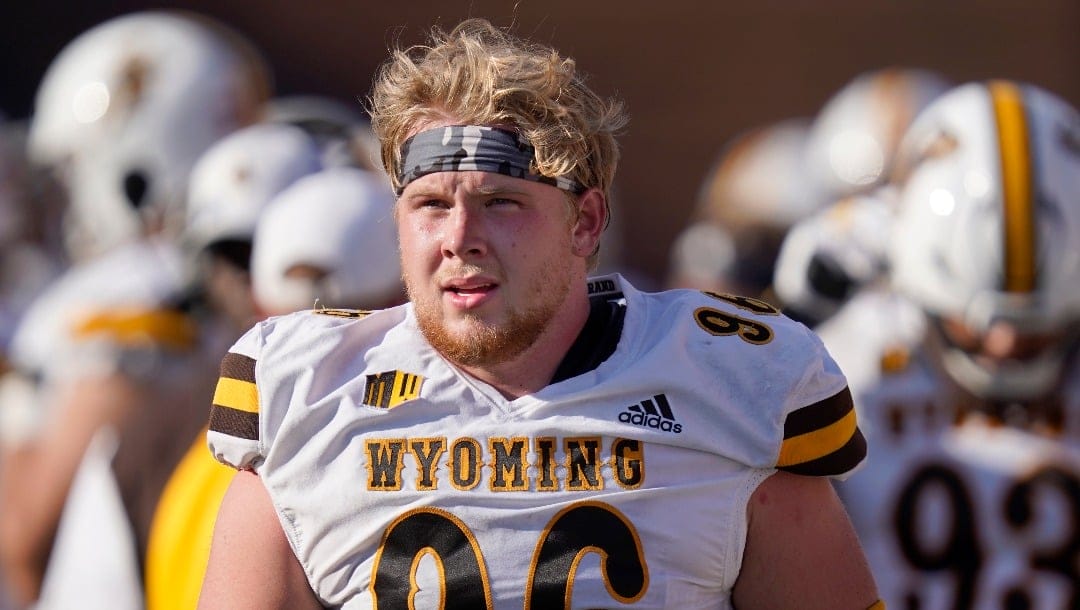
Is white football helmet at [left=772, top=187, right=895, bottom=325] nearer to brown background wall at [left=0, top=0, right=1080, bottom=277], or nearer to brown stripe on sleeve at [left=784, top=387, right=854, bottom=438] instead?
brown stripe on sleeve at [left=784, top=387, right=854, bottom=438]

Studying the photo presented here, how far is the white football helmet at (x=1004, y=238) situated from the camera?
4.31m

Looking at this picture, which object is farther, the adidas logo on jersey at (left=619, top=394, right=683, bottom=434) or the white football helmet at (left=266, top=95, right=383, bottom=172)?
the white football helmet at (left=266, top=95, right=383, bottom=172)

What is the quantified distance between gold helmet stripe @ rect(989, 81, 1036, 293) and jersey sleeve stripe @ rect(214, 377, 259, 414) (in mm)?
2339

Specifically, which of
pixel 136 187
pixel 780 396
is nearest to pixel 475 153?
pixel 780 396

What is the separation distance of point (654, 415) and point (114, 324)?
3.07m

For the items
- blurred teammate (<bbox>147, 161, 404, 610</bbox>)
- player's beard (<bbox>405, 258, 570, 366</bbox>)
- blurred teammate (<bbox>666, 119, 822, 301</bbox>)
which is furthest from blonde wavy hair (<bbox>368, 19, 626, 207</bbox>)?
blurred teammate (<bbox>666, 119, 822, 301</bbox>)

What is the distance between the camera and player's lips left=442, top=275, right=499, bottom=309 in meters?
2.43

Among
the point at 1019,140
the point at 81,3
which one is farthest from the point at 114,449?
the point at 81,3

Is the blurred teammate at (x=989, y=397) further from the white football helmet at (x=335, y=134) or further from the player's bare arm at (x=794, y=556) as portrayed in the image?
the player's bare arm at (x=794, y=556)

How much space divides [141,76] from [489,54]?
171 inches

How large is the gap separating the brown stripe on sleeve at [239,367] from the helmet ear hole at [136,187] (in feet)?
13.2

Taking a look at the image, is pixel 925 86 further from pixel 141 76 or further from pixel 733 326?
pixel 733 326

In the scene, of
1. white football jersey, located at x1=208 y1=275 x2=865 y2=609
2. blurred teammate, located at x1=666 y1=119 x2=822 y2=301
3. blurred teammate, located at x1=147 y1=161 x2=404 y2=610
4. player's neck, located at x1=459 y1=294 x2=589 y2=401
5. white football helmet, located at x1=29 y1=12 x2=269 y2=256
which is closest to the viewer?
white football jersey, located at x1=208 y1=275 x2=865 y2=609

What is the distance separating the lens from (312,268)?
A: 4.24 m
